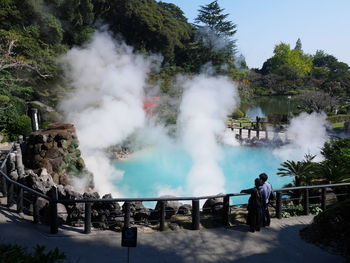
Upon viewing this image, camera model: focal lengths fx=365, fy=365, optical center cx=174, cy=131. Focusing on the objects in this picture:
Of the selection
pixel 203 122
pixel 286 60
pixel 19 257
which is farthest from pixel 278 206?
pixel 286 60

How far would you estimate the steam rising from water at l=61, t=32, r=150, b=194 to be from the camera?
59.1 feet

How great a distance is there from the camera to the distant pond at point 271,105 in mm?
48775

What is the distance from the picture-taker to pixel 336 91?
45.2 metres

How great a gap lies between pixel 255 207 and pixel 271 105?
5191cm

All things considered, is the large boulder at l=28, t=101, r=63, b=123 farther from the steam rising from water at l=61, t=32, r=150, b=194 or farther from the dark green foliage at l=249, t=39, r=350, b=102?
the dark green foliage at l=249, t=39, r=350, b=102

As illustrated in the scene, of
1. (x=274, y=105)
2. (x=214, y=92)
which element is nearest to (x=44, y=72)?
(x=214, y=92)

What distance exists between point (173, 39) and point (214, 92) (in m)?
17.3

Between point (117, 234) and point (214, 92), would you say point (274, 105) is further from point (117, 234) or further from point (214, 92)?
point (117, 234)

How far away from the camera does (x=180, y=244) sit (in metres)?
6.70

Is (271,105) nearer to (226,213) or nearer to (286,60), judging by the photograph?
(286,60)

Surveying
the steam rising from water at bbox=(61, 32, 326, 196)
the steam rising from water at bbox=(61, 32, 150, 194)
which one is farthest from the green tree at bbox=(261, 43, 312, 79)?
the steam rising from water at bbox=(61, 32, 150, 194)

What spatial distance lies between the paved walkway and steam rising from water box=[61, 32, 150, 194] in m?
8.58

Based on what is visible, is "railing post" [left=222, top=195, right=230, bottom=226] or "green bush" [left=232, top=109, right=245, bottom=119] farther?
"green bush" [left=232, top=109, right=245, bottom=119]

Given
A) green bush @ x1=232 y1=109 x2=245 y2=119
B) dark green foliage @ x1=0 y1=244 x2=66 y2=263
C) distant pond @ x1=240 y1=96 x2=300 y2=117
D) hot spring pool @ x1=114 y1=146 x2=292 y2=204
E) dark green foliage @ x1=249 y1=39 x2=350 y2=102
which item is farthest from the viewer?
distant pond @ x1=240 y1=96 x2=300 y2=117
